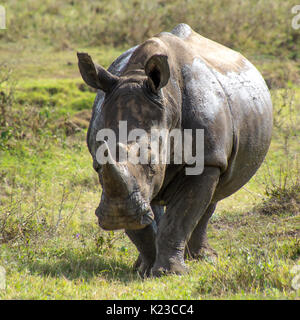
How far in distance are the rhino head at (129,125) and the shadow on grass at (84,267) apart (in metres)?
0.82

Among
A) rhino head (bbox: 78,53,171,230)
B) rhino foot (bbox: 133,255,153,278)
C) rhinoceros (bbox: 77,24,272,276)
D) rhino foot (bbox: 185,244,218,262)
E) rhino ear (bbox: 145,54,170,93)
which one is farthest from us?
rhino foot (bbox: 185,244,218,262)

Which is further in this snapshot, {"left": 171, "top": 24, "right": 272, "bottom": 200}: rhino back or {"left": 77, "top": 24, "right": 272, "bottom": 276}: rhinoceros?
{"left": 171, "top": 24, "right": 272, "bottom": 200}: rhino back

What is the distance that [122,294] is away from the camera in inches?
172

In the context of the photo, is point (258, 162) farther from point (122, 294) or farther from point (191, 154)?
point (122, 294)

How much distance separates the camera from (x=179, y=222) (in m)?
5.00

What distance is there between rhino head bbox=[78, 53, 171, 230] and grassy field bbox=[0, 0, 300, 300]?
0.56 meters

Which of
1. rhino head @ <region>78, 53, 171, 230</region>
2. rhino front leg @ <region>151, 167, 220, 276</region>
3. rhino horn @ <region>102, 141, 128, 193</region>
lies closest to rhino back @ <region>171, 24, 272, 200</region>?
rhino front leg @ <region>151, 167, 220, 276</region>

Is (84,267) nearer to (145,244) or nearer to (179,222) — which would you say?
(145,244)

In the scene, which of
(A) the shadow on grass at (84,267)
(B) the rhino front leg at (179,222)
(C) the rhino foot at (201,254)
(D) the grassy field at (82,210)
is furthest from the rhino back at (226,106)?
(A) the shadow on grass at (84,267)

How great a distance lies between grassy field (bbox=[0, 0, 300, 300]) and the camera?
436 cm

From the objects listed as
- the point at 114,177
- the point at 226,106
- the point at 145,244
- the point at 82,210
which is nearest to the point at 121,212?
the point at 114,177

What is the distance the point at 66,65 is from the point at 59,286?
970cm

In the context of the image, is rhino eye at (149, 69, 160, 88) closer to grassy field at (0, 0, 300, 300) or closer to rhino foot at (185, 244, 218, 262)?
grassy field at (0, 0, 300, 300)
